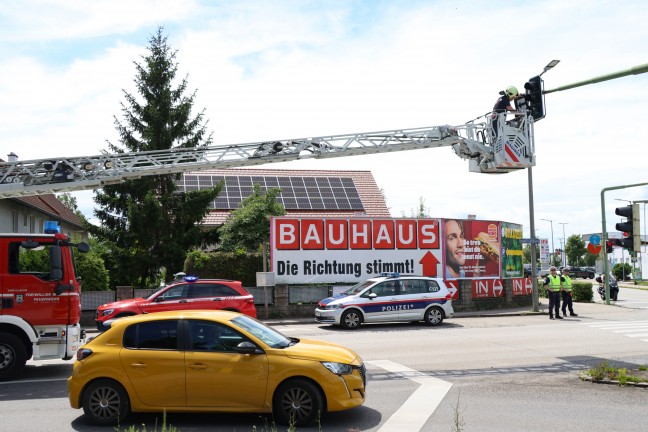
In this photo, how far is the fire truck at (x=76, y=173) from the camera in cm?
1091

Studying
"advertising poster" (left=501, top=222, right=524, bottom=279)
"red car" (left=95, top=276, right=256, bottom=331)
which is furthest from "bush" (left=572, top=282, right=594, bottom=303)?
"red car" (left=95, top=276, right=256, bottom=331)

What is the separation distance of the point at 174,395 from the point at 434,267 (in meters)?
19.5

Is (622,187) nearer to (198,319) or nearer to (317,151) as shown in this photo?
(317,151)

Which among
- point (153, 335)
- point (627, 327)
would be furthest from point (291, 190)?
point (153, 335)

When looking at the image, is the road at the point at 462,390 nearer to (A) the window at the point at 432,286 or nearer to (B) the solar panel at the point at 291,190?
(A) the window at the point at 432,286

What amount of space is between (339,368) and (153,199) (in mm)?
20722

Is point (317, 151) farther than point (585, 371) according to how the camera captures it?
Yes

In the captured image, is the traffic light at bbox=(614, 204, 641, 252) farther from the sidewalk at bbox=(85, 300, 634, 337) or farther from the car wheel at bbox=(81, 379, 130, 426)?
the sidewalk at bbox=(85, 300, 634, 337)

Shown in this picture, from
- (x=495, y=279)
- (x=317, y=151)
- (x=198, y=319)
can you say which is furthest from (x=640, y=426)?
(x=495, y=279)

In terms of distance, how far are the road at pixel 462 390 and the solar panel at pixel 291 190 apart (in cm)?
1928

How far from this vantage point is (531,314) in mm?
24875

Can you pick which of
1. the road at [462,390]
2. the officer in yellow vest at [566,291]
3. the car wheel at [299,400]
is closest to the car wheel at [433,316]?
the road at [462,390]

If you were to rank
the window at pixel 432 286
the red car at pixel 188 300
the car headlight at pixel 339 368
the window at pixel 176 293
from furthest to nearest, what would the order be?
the window at pixel 432 286 → the window at pixel 176 293 → the red car at pixel 188 300 → the car headlight at pixel 339 368

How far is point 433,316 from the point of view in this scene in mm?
20203
